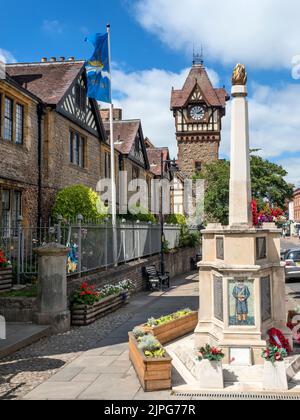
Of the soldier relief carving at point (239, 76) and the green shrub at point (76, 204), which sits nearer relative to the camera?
the soldier relief carving at point (239, 76)

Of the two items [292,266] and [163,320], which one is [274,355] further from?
[292,266]

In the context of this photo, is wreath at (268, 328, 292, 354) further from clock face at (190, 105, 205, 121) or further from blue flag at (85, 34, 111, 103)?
clock face at (190, 105, 205, 121)

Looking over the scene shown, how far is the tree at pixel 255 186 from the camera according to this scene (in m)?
37.7

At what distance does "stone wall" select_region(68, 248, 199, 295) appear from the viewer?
15005 mm

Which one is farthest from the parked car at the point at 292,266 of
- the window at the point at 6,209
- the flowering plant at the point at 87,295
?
the window at the point at 6,209

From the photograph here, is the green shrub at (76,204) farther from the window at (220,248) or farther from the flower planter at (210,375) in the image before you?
the flower planter at (210,375)

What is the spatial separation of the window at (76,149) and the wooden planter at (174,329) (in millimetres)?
13188

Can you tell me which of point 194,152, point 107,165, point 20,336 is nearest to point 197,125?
point 194,152

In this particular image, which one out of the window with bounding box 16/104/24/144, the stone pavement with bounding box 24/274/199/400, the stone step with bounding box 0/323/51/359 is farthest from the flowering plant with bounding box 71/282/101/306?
the window with bounding box 16/104/24/144

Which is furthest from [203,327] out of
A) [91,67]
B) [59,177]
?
[91,67]

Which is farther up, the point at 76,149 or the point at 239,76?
the point at 76,149

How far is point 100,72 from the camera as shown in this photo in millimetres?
20797

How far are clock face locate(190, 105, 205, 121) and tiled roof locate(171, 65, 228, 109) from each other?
4.57 ft

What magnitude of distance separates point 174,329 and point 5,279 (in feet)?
16.0
